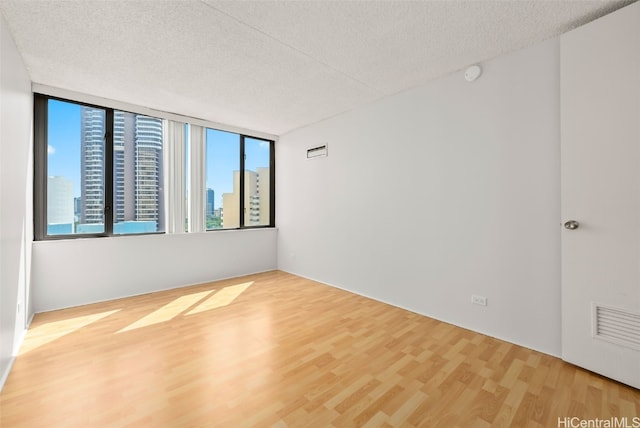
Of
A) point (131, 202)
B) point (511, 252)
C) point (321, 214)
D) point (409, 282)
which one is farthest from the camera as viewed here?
point (321, 214)

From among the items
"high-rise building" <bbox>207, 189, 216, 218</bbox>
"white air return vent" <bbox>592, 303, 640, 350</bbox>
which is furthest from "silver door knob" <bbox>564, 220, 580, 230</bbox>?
"high-rise building" <bbox>207, 189, 216, 218</bbox>

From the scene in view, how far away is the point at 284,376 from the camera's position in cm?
203

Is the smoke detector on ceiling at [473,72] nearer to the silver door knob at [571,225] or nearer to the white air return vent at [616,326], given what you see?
the silver door knob at [571,225]

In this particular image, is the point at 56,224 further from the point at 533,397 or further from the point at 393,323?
the point at 533,397

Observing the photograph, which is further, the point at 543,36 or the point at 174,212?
the point at 174,212

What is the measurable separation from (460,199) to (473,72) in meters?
1.30

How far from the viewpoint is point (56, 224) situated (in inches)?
135

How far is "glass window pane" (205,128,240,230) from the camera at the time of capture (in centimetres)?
473

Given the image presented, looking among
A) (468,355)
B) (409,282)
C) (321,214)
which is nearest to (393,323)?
(409,282)

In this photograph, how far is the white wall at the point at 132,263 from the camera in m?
3.31

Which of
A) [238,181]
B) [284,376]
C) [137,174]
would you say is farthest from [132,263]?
[284,376]

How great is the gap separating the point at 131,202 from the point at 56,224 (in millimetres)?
854

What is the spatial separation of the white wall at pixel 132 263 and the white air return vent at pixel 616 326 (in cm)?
462

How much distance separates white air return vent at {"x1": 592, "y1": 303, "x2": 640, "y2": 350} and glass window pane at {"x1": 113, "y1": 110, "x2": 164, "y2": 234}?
515 cm
